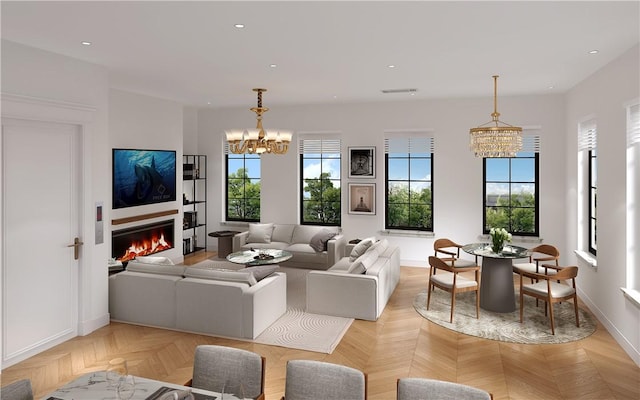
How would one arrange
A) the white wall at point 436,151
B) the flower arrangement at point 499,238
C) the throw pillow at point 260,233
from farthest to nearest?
the throw pillow at point 260,233, the white wall at point 436,151, the flower arrangement at point 499,238

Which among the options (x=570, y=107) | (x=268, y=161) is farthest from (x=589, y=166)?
(x=268, y=161)

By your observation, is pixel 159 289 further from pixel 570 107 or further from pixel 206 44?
pixel 570 107

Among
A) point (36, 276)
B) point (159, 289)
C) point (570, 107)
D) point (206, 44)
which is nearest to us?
point (206, 44)

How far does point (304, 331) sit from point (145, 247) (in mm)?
3844

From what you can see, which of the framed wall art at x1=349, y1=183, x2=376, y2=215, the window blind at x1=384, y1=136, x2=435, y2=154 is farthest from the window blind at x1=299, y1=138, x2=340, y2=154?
the window blind at x1=384, y1=136, x2=435, y2=154

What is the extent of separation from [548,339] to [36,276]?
5562 mm

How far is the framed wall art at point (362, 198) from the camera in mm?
8766

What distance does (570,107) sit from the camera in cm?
721

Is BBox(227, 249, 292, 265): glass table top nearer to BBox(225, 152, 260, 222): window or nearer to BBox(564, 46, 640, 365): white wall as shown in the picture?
BBox(225, 152, 260, 222): window

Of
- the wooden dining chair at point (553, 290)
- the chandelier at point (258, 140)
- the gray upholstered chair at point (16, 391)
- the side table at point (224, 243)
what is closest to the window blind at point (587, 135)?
the wooden dining chair at point (553, 290)

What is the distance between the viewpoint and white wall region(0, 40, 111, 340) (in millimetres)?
4637

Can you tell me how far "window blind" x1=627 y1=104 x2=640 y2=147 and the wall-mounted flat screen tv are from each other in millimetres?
6765

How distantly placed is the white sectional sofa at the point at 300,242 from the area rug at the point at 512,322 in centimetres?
219

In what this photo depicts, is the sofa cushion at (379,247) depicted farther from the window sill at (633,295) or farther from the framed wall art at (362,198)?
the window sill at (633,295)
